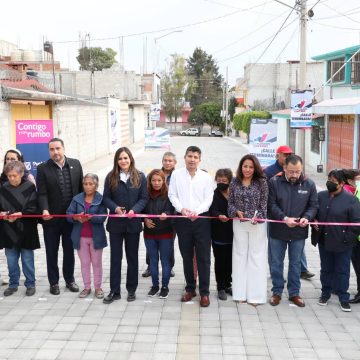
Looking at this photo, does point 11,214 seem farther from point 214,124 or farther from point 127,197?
point 214,124

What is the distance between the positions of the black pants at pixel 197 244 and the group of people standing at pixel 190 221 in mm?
12

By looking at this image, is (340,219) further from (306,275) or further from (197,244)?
(197,244)

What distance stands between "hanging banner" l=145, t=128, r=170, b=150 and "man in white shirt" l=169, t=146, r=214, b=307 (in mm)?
15958

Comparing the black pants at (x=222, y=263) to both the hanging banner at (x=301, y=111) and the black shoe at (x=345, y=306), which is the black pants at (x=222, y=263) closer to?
the black shoe at (x=345, y=306)

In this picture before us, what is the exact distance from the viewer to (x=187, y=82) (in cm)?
7731

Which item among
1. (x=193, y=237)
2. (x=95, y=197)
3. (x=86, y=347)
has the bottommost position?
(x=86, y=347)

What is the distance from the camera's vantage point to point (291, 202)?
5668 mm

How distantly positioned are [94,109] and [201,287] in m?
20.7

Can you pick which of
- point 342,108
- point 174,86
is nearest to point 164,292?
point 342,108

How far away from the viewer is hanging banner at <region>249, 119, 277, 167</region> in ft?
42.2

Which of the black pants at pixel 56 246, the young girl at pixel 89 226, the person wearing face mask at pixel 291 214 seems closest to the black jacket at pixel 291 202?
the person wearing face mask at pixel 291 214

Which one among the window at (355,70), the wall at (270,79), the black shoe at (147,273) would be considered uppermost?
the wall at (270,79)

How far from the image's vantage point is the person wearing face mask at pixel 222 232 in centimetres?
588

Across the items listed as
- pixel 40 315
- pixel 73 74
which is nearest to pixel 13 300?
pixel 40 315
